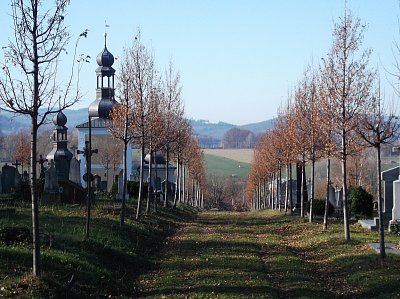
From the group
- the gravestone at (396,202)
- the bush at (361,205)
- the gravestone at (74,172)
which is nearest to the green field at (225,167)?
the gravestone at (74,172)

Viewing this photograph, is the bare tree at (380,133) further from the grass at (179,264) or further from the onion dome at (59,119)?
the onion dome at (59,119)

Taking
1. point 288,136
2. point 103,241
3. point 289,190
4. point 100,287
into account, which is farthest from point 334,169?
point 100,287

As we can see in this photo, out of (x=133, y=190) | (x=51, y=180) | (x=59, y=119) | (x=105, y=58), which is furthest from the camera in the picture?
(x=59, y=119)

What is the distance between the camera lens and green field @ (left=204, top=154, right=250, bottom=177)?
142m

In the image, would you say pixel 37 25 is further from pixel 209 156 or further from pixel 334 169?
pixel 209 156

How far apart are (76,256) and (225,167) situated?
441ft

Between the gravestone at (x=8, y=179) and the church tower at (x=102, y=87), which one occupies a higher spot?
the church tower at (x=102, y=87)

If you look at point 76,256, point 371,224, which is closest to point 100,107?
point 371,224

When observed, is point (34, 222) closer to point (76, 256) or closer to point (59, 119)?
point (76, 256)

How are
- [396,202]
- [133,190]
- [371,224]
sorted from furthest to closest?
[133,190]
[371,224]
[396,202]

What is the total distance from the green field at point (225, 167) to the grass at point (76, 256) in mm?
110671

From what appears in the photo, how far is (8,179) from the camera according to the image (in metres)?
37.4

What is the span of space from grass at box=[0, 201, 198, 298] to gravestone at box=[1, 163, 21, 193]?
9496 millimetres

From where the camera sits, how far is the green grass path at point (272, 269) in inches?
596
